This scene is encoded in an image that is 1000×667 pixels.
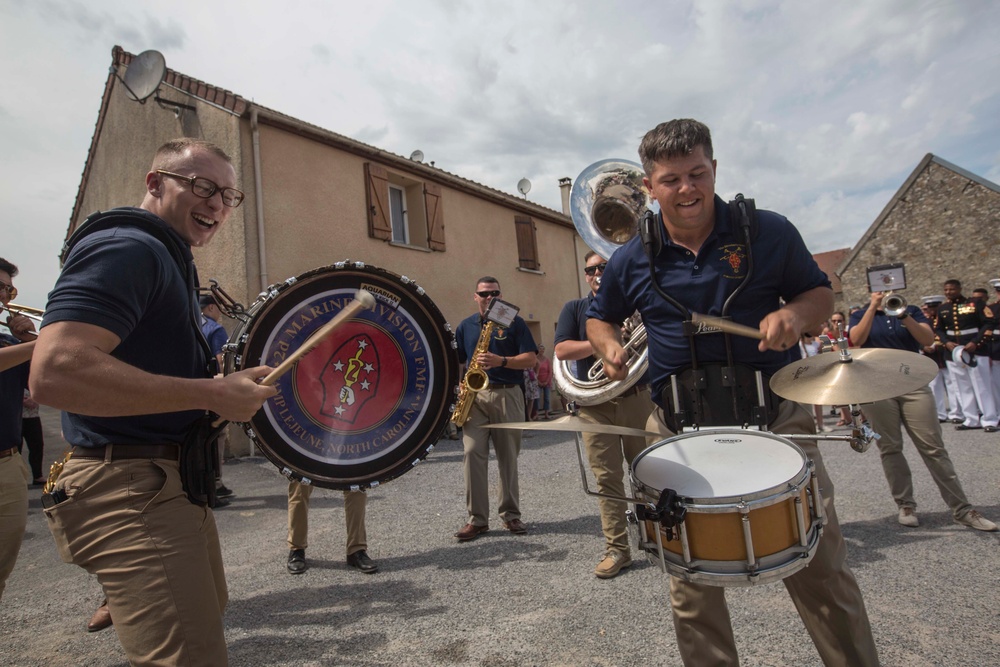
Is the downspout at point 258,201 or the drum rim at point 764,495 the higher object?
the downspout at point 258,201

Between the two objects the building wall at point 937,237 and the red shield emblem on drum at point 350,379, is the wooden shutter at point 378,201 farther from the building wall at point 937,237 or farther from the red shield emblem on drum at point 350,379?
the building wall at point 937,237

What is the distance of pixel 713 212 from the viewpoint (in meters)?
2.35

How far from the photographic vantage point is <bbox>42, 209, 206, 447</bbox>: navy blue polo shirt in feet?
4.87

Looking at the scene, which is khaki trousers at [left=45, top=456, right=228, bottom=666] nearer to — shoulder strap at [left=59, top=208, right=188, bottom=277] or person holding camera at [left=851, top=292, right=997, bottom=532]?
shoulder strap at [left=59, top=208, right=188, bottom=277]

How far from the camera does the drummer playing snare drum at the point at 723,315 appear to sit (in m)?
2.07

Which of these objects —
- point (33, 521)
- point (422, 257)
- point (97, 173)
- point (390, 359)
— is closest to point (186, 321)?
point (390, 359)

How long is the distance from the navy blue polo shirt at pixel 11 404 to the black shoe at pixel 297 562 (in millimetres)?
1873

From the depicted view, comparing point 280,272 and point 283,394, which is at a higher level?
point 280,272

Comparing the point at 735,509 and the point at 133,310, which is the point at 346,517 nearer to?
the point at 133,310

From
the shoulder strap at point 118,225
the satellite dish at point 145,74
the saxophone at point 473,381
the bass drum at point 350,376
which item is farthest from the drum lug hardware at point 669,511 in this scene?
the satellite dish at point 145,74

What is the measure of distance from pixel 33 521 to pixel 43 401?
6.32m

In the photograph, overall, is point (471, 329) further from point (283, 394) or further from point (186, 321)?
point (186, 321)

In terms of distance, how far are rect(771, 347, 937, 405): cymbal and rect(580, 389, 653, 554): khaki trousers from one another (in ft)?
6.59

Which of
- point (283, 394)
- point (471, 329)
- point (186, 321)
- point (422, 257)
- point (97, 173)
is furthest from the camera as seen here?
point (97, 173)
